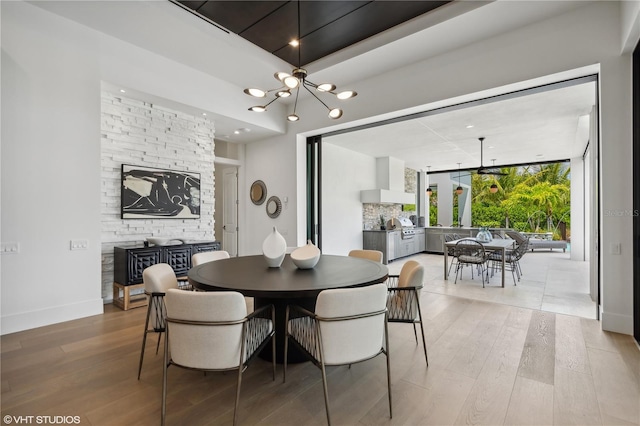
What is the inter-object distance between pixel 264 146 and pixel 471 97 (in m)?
3.92

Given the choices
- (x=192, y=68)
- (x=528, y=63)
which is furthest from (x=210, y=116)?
(x=528, y=63)

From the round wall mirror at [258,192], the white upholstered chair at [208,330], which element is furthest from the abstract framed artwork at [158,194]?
the white upholstered chair at [208,330]

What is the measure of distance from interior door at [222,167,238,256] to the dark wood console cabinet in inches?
88.8

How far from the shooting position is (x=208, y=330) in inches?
64.3

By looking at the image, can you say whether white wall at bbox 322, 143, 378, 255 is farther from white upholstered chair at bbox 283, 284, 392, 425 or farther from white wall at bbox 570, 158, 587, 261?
white wall at bbox 570, 158, 587, 261

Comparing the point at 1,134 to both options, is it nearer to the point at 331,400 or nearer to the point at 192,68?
the point at 192,68

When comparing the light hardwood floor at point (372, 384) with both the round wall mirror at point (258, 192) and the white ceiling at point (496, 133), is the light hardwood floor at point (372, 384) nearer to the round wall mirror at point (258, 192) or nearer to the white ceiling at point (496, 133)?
the white ceiling at point (496, 133)

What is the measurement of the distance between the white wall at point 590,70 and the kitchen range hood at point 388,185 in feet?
12.6

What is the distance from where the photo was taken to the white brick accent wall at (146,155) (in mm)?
4145

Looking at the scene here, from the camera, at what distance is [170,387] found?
2082mm

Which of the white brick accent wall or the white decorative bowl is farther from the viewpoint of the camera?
the white brick accent wall

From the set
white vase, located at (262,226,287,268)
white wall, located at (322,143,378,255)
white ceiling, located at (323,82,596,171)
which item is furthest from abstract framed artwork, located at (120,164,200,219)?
white ceiling, located at (323,82,596,171)

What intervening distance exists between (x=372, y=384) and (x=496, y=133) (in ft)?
19.0

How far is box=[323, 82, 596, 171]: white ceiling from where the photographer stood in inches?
182
